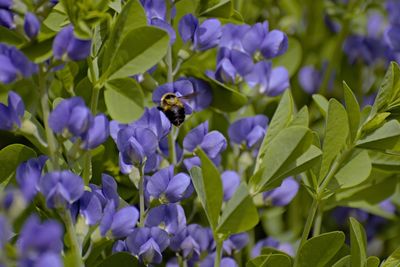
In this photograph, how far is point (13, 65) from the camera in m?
0.68

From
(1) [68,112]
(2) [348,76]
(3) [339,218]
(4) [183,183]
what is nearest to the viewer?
(1) [68,112]

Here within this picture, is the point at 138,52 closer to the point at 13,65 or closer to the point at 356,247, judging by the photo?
the point at 13,65

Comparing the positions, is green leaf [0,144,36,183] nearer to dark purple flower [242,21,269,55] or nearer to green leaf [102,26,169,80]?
green leaf [102,26,169,80]

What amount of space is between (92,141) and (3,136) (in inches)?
26.7

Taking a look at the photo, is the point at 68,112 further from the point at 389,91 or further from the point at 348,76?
the point at 348,76

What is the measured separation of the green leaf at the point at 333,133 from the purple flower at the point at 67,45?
0.29 m

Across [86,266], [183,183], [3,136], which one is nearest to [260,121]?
[183,183]

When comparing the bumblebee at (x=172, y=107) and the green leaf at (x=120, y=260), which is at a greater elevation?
the bumblebee at (x=172, y=107)

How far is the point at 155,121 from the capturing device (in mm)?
828

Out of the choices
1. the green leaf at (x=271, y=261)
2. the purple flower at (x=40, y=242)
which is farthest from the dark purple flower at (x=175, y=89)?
→ the purple flower at (x=40, y=242)

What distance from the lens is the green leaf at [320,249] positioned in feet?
2.65

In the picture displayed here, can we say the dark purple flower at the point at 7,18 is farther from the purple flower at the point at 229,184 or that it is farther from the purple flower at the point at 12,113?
the purple flower at the point at 229,184

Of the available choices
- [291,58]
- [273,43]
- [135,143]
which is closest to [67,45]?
[135,143]

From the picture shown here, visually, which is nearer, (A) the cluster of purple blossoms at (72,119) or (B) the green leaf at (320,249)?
(A) the cluster of purple blossoms at (72,119)
